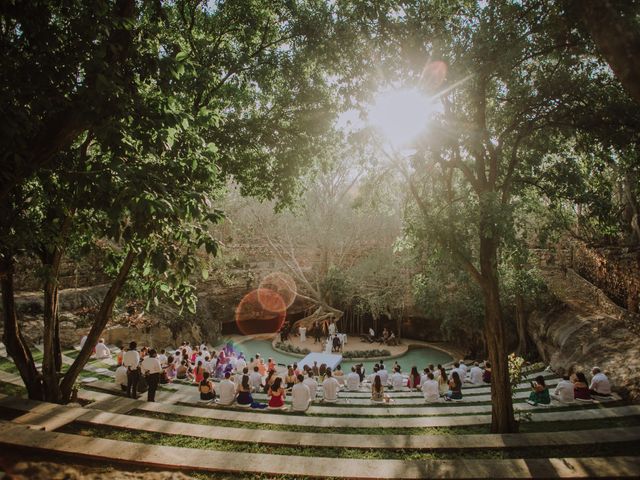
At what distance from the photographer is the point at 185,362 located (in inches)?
622

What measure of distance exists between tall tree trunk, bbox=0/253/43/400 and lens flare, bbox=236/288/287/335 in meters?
21.5

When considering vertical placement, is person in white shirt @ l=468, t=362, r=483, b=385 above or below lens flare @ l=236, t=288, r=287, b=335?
below

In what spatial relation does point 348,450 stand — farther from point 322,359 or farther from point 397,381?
point 322,359

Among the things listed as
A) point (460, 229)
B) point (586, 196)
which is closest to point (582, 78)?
point (586, 196)

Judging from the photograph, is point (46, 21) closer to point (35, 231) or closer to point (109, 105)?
point (109, 105)

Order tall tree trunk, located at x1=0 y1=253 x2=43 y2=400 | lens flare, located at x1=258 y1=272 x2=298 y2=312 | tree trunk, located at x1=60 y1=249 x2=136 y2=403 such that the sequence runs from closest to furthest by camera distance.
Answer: tall tree trunk, located at x1=0 y1=253 x2=43 y2=400, tree trunk, located at x1=60 y1=249 x2=136 y2=403, lens flare, located at x1=258 y1=272 x2=298 y2=312

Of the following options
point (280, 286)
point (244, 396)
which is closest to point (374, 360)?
point (280, 286)

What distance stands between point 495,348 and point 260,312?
2498 centimetres

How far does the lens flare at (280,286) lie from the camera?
100ft

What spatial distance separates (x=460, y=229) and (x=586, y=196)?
310 cm

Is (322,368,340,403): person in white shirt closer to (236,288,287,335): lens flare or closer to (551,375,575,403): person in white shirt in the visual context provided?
(551,375,575,403): person in white shirt

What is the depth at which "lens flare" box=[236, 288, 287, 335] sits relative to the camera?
100ft

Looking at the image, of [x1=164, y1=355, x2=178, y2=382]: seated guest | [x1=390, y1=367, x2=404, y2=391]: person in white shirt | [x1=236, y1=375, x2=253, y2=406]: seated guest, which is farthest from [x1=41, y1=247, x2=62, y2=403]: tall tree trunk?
[x1=390, y1=367, x2=404, y2=391]: person in white shirt

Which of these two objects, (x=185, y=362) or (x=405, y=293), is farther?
(x=405, y=293)
